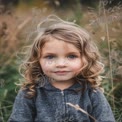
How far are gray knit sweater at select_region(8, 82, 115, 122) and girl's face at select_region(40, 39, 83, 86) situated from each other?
147mm

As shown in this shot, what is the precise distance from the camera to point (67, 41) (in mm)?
3969

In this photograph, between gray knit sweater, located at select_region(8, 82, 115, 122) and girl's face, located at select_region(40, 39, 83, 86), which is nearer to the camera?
girl's face, located at select_region(40, 39, 83, 86)

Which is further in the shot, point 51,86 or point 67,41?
point 51,86

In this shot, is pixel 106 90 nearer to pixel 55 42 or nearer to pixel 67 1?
pixel 55 42

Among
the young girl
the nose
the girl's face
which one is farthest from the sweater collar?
the nose

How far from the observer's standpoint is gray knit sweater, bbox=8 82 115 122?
162 inches

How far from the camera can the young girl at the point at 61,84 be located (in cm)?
402

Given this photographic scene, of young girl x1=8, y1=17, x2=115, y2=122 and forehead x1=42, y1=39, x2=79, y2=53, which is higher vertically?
forehead x1=42, y1=39, x2=79, y2=53

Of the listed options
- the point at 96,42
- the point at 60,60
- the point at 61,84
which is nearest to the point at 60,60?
the point at 60,60

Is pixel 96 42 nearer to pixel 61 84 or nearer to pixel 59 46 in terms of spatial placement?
pixel 61 84

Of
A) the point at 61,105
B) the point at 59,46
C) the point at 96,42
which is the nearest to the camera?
the point at 59,46

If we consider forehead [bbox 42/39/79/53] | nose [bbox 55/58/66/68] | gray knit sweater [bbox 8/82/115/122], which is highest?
forehead [bbox 42/39/79/53]

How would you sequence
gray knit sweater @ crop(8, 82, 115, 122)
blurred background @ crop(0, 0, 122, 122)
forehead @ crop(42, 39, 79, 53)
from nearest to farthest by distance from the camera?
forehead @ crop(42, 39, 79, 53), gray knit sweater @ crop(8, 82, 115, 122), blurred background @ crop(0, 0, 122, 122)

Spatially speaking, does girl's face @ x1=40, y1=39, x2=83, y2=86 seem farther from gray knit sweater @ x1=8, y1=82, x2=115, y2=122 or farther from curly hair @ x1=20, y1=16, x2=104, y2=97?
gray knit sweater @ x1=8, y1=82, x2=115, y2=122
